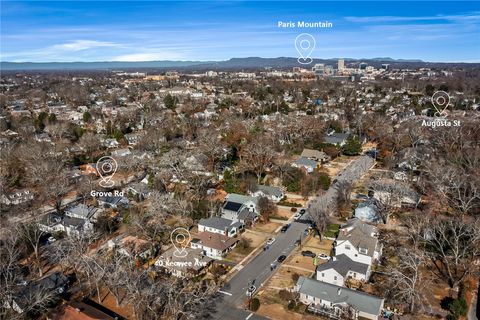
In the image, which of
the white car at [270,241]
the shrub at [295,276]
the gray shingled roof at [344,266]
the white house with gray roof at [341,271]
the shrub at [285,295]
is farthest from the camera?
the white car at [270,241]

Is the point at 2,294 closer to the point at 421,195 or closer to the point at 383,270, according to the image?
the point at 383,270

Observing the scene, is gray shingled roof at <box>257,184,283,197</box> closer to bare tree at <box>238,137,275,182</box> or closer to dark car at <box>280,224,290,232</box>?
bare tree at <box>238,137,275,182</box>

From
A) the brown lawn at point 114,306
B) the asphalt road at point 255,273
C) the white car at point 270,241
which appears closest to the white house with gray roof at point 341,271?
the asphalt road at point 255,273

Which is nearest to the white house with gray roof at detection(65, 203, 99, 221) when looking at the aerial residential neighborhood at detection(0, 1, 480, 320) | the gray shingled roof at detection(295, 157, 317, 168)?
the aerial residential neighborhood at detection(0, 1, 480, 320)

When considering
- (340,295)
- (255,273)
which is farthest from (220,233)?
(340,295)

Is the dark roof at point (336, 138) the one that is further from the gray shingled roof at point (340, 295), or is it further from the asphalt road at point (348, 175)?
the gray shingled roof at point (340, 295)

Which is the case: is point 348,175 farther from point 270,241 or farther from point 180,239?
point 180,239

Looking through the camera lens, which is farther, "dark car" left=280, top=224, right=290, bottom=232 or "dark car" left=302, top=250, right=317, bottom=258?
"dark car" left=280, top=224, right=290, bottom=232
